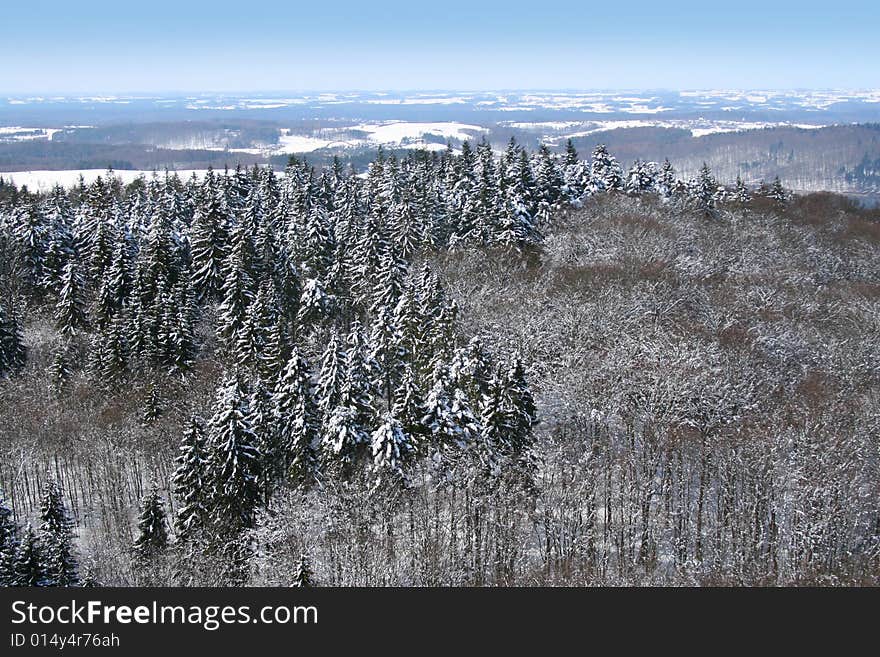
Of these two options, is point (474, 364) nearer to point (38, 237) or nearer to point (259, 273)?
point (259, 273)

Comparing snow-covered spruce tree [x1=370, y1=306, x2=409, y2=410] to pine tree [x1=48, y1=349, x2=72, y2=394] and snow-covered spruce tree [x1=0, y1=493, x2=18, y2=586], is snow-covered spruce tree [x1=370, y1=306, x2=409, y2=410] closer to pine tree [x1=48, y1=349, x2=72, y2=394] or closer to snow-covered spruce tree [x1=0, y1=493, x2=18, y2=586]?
snow-covered spruce tree [x1=0, y1=493, x2=18, y2=586]

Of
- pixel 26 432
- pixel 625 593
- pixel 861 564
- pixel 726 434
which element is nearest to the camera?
pixel 625 593

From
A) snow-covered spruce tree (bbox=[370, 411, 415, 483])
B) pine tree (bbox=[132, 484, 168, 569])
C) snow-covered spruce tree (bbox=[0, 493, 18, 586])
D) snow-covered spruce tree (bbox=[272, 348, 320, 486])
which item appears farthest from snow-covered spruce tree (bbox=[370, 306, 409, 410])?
snow-covered spruce tree (bbox=[0, 493, 18, 586])

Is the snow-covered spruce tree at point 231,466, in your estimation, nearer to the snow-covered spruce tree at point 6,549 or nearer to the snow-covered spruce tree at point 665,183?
the snow-covered spruce tree at point 6,549

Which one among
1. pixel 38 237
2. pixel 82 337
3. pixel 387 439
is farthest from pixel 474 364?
pixel 38 237

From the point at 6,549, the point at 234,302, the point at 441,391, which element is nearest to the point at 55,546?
the point at 6,549
